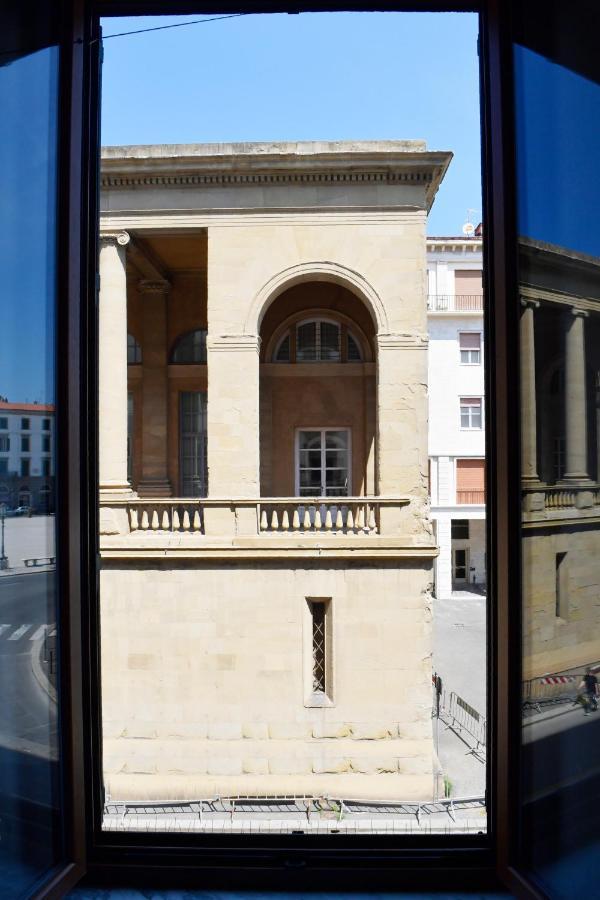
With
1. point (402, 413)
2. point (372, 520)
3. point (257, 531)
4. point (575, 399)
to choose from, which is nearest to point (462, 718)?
point (372, 520)

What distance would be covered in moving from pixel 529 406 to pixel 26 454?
1.86 metres

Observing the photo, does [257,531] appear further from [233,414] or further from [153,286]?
[153,286]

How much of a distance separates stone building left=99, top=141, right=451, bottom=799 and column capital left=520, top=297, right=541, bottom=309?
19.0ft

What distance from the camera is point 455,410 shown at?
13.7 metres

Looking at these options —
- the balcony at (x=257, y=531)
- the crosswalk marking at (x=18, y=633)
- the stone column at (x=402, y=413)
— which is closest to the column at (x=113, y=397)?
the balcony at (x=257, y=531)

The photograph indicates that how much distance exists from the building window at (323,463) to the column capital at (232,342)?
3196 mm

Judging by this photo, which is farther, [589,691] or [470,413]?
[470,413]

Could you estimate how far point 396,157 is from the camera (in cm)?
797

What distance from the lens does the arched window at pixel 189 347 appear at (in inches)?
466

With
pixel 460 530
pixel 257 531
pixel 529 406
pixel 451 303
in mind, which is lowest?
pixel 460 530

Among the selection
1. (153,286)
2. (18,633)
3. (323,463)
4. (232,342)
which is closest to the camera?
(18,633)

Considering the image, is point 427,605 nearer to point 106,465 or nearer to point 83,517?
point 106,465

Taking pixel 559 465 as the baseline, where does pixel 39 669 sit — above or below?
below

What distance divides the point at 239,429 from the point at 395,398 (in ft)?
7.52
